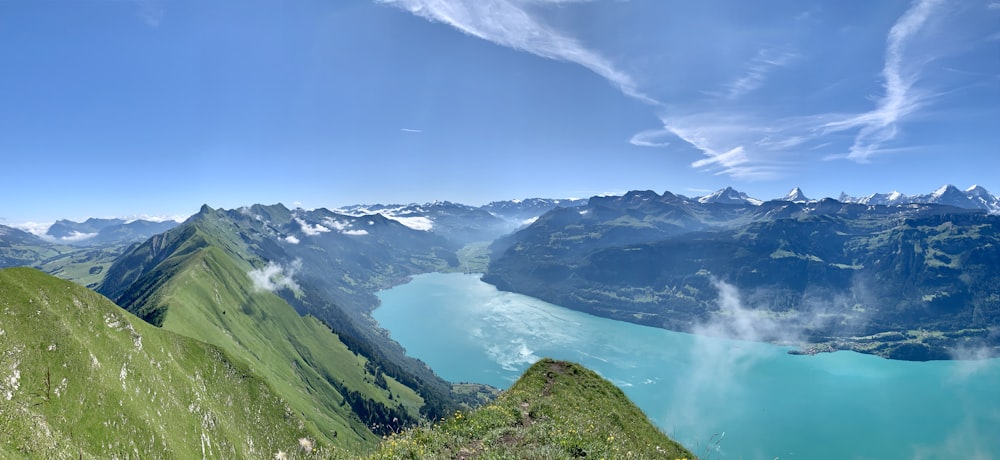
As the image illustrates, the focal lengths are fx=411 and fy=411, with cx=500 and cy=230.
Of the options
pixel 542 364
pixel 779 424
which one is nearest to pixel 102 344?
pixel 542 364

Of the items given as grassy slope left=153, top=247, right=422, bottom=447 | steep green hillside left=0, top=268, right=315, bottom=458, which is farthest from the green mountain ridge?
grassy slope left=153, top=247, right=422, bottom=447

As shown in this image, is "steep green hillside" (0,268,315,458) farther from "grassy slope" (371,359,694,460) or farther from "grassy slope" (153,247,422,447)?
"grassy slope" (153,247,422,447)

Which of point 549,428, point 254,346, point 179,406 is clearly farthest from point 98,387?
point 254,346

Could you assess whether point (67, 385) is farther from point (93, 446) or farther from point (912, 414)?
point (912, 414)

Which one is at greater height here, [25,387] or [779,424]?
[25,387]

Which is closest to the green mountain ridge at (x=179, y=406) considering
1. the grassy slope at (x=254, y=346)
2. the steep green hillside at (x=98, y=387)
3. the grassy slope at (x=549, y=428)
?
the grassy slope at (x=549, y=428)

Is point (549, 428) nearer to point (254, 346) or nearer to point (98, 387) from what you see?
point (98, 387)
